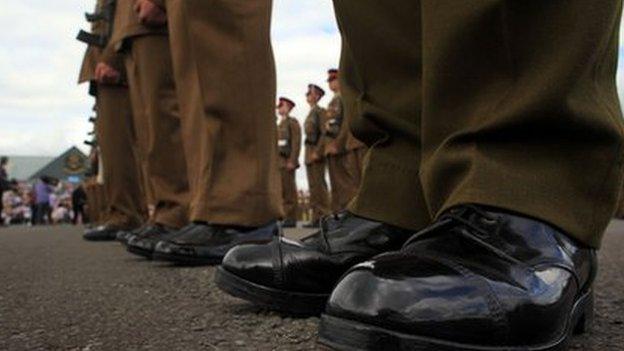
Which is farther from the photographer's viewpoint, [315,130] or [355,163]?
[315,130]

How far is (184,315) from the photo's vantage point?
1.18 metres

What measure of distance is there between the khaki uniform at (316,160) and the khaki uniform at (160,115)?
684 centimetres

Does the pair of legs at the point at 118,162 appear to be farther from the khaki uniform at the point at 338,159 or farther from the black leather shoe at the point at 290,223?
the black leather shoe at the point at 290,223

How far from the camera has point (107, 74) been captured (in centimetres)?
381

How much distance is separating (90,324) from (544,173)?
0.67 meters

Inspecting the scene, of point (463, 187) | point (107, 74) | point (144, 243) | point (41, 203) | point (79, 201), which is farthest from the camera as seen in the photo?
point (41, 203)

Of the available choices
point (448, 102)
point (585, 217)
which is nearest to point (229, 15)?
point (448, 102)

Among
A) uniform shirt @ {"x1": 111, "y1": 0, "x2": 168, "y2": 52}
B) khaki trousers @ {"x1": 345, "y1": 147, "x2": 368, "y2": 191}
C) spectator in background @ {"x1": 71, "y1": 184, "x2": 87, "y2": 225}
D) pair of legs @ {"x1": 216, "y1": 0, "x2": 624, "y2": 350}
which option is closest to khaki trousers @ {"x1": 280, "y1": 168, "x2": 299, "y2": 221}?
khaki trousers @ {"x1": 345, "y1": 147, "x2": 368, "y2": 191}

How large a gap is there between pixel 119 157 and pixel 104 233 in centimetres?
42

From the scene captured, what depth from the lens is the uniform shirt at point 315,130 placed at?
32.2 ft

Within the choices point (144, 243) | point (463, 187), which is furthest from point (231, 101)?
point (463, 187)

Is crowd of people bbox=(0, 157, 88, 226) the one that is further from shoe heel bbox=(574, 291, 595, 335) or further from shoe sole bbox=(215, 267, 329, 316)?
shoe heel bbox=(574, 291, 595, 335)

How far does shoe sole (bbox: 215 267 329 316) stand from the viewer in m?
1.04

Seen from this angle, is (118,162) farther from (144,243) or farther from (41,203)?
(41,203)
